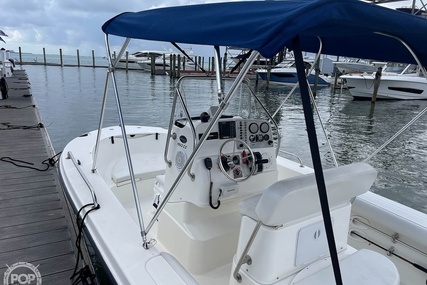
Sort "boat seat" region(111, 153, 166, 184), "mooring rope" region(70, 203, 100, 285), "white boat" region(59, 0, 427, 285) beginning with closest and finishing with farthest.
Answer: "white boat" region(59, 0, 427, 285) → "mooring rope" region(70, 203, 100, 285) → "boat seat" region(111, 153, 166, 184)

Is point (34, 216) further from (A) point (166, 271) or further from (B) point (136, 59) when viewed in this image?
(B) point (136, 59)

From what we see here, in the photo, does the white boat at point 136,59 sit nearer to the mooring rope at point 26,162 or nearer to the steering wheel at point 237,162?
the mooring rope at point 26,162

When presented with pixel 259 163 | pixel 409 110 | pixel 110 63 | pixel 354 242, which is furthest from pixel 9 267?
pixel 409 110

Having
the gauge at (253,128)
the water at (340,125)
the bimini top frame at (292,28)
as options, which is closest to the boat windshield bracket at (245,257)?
the bimini top frame at (292,28)

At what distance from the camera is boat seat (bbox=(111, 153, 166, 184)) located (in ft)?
10.8

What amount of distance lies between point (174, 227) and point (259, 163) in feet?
2.49

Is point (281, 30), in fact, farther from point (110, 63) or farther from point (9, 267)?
point (9, 267)

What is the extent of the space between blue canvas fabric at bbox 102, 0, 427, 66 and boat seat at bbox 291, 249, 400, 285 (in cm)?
110

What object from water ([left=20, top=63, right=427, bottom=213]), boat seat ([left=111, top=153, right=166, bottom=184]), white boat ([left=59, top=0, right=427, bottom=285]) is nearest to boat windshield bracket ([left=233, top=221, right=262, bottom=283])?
white boat ([left=59, top=0, right=427, bottom=285])

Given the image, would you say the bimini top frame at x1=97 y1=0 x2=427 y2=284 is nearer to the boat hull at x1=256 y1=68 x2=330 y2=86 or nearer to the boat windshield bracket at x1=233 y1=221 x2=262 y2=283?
the boat windshield bracket at x1=233 y1=221 x2=262 y2=283

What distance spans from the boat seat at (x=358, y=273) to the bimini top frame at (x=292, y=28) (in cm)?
39

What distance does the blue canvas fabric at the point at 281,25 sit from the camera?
994 mm

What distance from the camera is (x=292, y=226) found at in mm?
1522

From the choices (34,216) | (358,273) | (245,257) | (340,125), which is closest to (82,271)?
(34,216)
